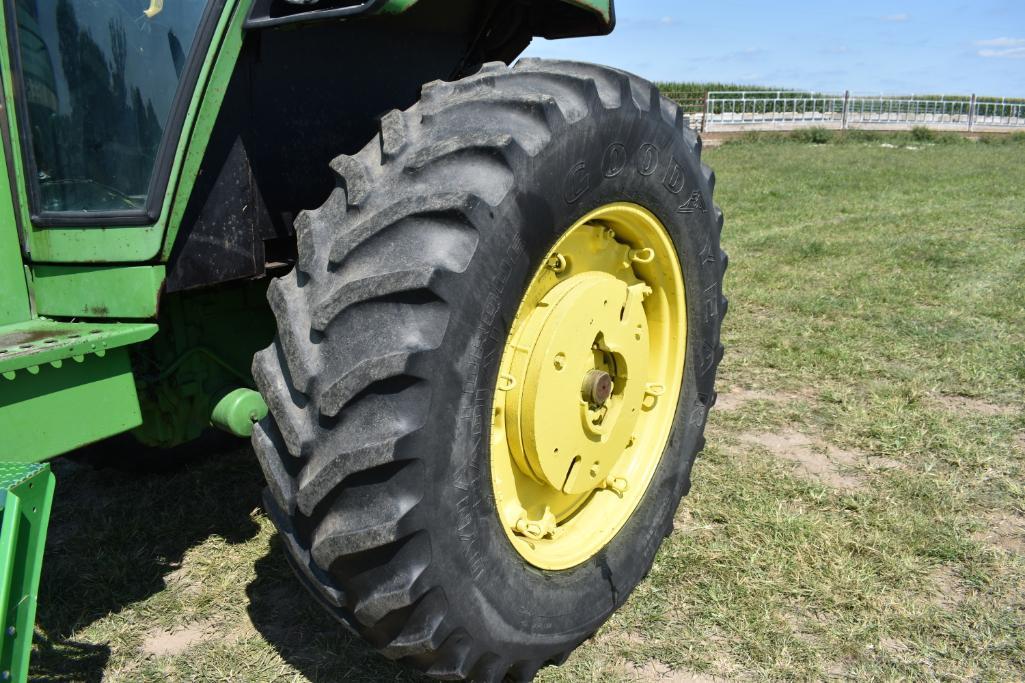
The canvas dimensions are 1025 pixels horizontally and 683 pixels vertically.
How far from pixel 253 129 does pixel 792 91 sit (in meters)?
27.7

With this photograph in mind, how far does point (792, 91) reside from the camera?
26938 mm

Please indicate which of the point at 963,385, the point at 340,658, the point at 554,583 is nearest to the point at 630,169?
the point at 554,583

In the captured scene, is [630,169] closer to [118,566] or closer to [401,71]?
[401,71]

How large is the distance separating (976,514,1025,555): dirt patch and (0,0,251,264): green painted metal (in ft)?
7.97

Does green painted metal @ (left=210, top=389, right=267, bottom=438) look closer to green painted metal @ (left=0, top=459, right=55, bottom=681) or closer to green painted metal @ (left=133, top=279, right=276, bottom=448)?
green painted metal @ (left=133, top=279, right=276, bottom=448)

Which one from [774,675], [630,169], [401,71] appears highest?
[401,71]

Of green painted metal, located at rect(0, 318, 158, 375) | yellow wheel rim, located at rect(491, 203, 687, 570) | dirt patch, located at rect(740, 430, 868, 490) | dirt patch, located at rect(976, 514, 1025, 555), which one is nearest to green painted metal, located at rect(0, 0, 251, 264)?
green painted metal, located at rect(0, 318, 158, 375)

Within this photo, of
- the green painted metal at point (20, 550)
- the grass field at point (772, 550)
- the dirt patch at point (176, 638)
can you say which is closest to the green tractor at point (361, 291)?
the green painted metal at point (20, 550)

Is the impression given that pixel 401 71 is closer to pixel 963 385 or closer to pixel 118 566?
pixel 118 566

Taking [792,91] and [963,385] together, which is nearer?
[963,385]

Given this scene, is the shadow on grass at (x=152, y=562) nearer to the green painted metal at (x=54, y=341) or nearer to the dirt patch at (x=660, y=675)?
the dirt patch at (x=660, y=675)

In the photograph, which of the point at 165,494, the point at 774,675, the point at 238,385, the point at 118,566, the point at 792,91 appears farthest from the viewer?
the point at 792,91

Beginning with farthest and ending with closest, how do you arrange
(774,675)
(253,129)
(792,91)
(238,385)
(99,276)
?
(792,91), (238,385), (774,675), (253,129), (99,276)

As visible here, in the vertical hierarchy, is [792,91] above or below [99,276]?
above
